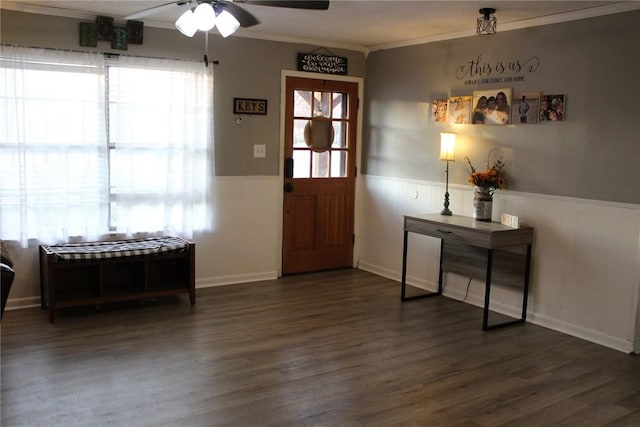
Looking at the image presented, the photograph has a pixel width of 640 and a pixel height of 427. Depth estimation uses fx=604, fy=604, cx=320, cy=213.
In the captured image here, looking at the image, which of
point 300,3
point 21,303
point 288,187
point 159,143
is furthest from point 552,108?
point 21,303

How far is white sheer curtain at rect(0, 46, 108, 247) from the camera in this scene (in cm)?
436

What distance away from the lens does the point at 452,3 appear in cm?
404

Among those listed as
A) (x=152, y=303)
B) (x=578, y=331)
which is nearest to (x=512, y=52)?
(x=578, y=331)

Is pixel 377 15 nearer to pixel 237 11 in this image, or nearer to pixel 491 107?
pixel 491 107

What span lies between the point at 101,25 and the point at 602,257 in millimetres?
4024

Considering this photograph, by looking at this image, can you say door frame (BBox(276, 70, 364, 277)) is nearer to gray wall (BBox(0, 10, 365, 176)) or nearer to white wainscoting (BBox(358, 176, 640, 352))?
gray wall (BBox(0, 10, 365, 176))

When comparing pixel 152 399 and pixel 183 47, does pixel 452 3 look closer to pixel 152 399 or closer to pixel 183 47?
pixel 183 47

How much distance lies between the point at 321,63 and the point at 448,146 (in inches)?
61.0

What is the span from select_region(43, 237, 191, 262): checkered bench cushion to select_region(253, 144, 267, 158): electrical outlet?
1.08 meters

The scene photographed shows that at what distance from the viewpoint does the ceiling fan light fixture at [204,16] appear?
10.00 ft

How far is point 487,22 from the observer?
168 inches

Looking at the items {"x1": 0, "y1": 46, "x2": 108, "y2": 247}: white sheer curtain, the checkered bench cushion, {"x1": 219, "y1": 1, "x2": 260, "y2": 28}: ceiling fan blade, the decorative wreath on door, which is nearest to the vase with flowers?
the decorative wreath on door

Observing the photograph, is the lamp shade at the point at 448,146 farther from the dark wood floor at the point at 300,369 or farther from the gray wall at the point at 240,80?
the gray wall at the point at 240,80

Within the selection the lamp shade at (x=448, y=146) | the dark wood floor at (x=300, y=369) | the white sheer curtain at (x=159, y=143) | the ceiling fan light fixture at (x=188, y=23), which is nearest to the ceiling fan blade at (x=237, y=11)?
the ceiling fan light fixture at (x=188, y=23)
